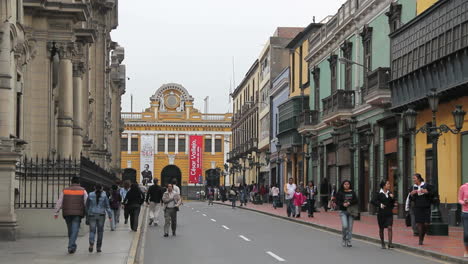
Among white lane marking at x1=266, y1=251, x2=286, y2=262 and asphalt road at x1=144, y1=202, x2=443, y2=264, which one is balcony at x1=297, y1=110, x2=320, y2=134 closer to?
asphalt road at x1=144, y1=202, x2=443, y2=264

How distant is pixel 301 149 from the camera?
5862 centimetres

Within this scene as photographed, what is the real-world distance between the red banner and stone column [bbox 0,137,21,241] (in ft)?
265

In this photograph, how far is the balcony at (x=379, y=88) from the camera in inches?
1410

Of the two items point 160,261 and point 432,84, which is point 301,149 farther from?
point 160,261

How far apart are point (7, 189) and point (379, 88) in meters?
19.3

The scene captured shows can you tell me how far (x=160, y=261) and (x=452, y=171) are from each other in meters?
15.9

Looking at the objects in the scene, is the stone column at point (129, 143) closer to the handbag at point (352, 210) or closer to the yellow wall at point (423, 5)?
the yellow wall at point (423, 5)

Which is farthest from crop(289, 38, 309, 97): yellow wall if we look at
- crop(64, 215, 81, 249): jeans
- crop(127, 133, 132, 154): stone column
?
crop(127, 133, 132, 154): stone column

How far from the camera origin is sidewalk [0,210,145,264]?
657 inches

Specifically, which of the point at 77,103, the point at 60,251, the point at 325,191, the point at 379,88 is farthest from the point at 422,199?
the point at 325,191

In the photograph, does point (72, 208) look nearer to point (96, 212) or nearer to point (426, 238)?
point (96, 212)

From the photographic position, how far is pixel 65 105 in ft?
105

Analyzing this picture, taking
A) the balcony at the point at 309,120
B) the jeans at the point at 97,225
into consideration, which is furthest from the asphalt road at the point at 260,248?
the balcony at the point at 309,120

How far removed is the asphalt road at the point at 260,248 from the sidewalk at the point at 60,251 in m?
0.66
